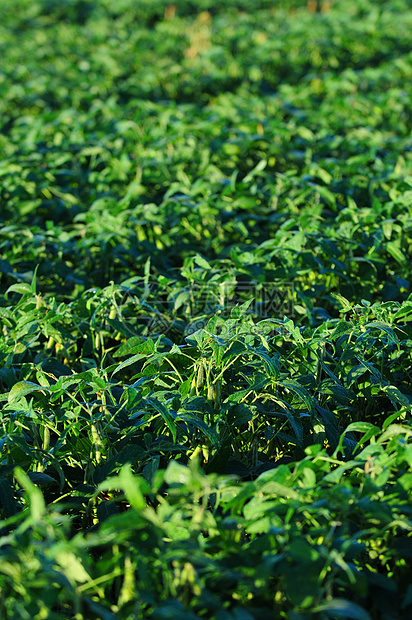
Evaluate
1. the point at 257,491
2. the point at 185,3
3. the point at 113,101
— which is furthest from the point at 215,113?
the point at 185,3

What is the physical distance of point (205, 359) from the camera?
165 cm

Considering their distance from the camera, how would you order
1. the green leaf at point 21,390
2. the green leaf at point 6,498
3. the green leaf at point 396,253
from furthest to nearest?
1. the green leaf at point 396,253
2. the green leaf at point 21,390
3. the green leaf at point 6,498

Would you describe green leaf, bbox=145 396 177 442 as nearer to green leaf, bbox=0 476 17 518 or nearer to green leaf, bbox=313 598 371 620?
green leaf, bbox=0 476 17 518

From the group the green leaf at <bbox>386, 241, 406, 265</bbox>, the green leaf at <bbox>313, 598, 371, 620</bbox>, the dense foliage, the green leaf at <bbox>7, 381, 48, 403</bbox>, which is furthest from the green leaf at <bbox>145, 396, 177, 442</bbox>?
the green leaf at <bbox>386, 241, 406, 265</bbox>

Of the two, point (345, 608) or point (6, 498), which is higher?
point (345, 608)

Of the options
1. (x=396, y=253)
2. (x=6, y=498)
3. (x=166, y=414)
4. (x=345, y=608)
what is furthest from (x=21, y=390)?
(x=396, y=253)

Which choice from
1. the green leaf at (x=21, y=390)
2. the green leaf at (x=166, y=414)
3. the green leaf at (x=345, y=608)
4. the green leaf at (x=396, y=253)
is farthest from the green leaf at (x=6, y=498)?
the green leaf at (x=396, y=253)

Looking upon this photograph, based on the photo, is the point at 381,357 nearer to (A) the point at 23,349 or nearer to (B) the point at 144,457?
(B) the point at 144,457

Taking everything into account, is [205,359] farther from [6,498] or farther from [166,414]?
[6,498]

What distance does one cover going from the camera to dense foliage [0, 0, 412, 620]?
111cm

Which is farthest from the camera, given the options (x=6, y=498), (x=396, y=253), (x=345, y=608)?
(x=396, y=253)

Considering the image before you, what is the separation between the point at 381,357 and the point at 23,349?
1100mm

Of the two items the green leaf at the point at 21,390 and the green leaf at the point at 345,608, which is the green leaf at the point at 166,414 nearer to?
the green leaf at the point at 21,390

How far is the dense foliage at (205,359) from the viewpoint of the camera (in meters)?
1.11
